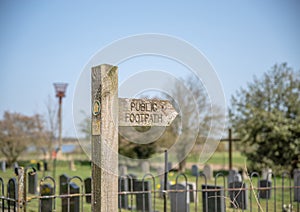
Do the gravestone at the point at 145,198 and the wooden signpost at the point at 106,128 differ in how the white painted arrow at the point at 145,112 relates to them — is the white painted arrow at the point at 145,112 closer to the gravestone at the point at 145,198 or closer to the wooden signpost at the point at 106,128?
the wooden signpost at the point at 106,128

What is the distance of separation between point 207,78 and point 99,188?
4.66 feet

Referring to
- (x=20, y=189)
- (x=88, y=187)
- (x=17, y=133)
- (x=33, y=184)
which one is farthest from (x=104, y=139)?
(x=17, y=133)

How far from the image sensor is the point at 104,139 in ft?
9.40

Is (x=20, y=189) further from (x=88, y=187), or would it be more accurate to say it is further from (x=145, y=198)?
(x=88, y=187)

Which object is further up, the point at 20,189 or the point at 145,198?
the point at 20,189

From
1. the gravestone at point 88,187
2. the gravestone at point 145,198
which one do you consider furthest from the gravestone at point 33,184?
the gravestone at point 145,198

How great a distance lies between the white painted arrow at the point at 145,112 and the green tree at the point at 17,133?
21.0 metres

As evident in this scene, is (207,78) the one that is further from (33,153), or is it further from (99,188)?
(33,153)

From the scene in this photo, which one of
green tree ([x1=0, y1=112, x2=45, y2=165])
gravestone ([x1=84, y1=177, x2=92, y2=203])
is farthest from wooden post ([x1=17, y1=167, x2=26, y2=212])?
green tree ([x1=0, y1=112, x2=45, y2=165])

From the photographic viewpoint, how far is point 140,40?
123 inches

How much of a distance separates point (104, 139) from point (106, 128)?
83mm

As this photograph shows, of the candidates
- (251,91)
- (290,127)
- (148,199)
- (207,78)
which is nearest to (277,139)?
(290,127)

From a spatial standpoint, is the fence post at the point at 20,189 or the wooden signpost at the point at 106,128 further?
the fence post at the point at 20,189

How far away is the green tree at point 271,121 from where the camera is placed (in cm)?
1688
